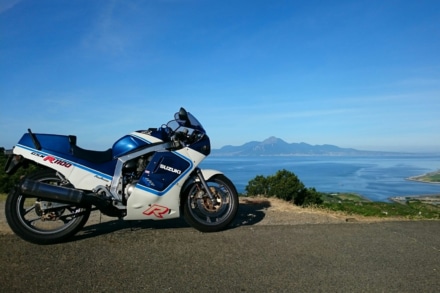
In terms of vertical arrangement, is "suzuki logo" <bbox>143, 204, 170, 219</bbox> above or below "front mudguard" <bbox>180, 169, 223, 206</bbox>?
below

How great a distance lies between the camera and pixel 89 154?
15.6 ft

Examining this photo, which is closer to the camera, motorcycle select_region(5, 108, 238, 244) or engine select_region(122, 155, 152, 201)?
motorcycle select_region(5, 108, 238, 244)

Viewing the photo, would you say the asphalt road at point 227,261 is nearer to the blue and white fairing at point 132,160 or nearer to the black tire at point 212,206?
the black tire at point 212,206

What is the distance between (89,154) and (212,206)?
187 centimetres

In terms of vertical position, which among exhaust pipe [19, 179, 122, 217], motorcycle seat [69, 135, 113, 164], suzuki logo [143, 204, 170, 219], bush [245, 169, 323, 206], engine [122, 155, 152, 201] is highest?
motorcycle seat [69, 135, 113, 164]

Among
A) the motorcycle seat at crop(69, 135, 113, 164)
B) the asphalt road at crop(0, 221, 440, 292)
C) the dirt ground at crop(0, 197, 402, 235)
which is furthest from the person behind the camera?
the dirt ground at crop(0, 197, 402, 235)

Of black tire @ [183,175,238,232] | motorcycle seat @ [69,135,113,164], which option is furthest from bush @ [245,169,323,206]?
motorcycle seat @ [69,135,113,164]

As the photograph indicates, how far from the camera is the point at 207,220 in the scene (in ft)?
16.7

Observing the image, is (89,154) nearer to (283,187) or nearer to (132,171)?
(132,171)

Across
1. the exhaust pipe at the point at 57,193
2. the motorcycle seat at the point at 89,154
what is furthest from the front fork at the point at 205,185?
the exhaust pipe at the point at 57,193

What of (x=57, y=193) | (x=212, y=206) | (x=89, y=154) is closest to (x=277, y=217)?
(x=212, y=206)

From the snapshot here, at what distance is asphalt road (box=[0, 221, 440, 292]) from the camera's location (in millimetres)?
3145

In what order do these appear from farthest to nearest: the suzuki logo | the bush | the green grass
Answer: the bush → the green grass → the suzuki logo

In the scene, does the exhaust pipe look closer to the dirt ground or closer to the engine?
the engine
